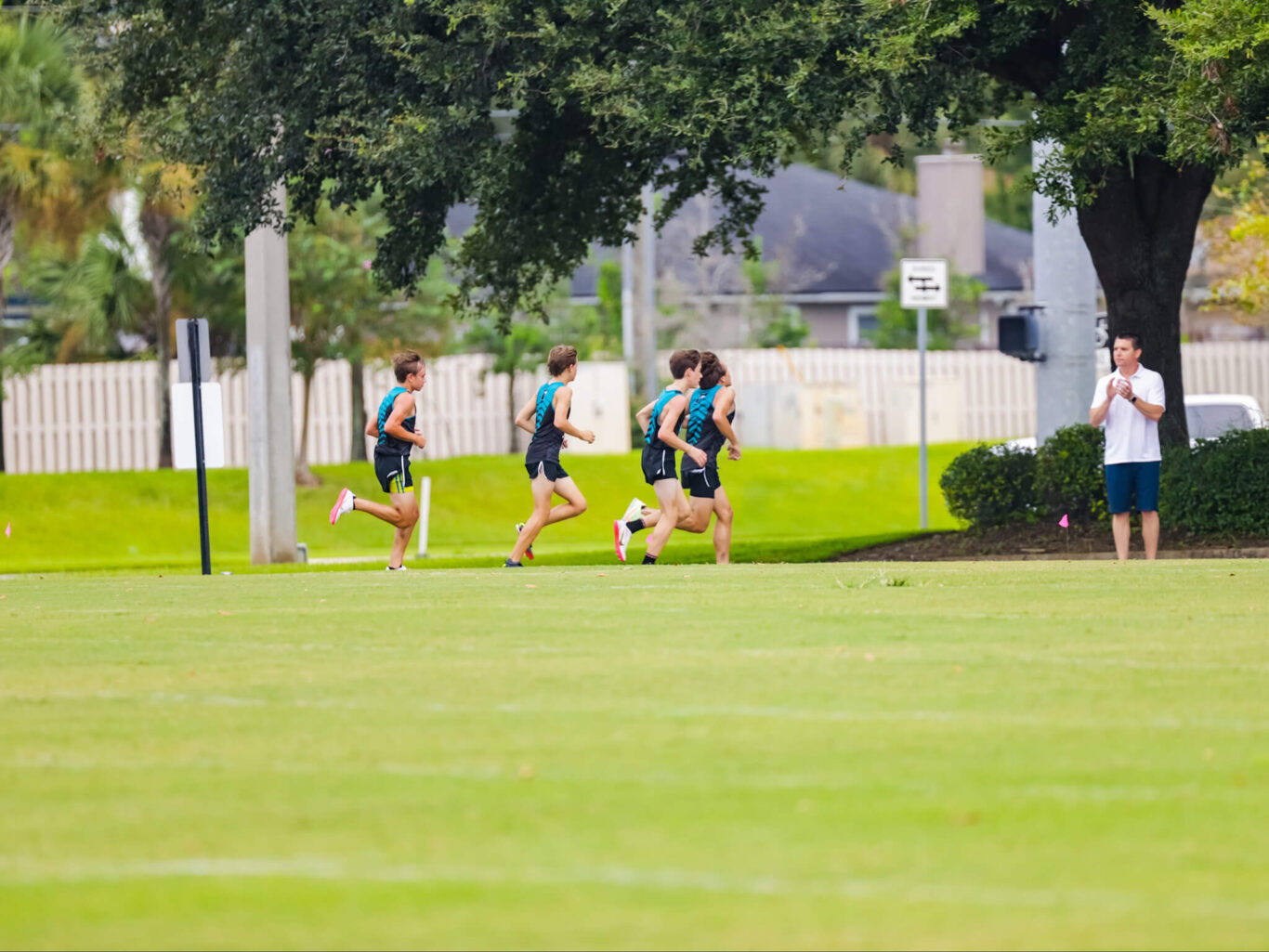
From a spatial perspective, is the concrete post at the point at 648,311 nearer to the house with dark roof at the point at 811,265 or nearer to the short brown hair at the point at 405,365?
the house with dark roof at the point at 811,265

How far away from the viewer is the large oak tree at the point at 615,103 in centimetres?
1574

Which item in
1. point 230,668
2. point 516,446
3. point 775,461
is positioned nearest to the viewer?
point 230,668

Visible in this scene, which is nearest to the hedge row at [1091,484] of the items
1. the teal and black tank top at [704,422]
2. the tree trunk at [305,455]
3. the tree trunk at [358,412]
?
the teal and black tank top at [704,422]

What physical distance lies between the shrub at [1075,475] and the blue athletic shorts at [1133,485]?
3895 mm

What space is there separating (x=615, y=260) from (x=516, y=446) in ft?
30.2

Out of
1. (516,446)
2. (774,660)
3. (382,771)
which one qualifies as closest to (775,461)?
(516,446)

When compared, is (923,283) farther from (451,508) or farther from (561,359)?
(451,508)

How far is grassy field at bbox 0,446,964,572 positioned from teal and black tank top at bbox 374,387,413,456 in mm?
7641

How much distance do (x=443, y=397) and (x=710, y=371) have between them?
2056 centimetres

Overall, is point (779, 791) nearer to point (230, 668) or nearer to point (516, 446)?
point (230, 668)

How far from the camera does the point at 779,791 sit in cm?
561

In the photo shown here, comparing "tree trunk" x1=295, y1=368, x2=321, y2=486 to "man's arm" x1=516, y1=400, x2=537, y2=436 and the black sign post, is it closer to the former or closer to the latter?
the black sign post

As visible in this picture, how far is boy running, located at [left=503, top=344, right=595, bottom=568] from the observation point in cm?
1508

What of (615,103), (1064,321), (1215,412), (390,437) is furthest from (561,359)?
(1215,412)
